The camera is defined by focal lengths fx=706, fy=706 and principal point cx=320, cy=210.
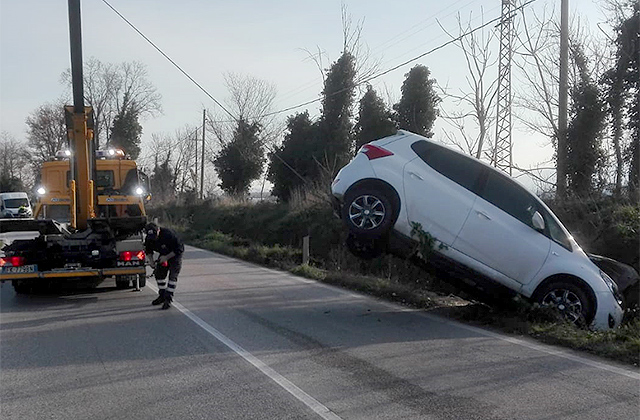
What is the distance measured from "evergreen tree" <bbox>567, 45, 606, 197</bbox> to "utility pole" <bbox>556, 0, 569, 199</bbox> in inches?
11.5

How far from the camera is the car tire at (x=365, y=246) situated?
11.0 meters

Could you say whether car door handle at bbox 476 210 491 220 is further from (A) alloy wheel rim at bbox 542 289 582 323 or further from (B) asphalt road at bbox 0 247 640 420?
(B) asphalt road at bbox 0 247 640 420

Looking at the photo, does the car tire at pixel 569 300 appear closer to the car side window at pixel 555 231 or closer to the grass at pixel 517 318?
the grass at pixel 517 318

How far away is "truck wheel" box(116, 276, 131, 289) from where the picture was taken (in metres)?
13.0

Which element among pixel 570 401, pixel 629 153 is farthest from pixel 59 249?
pixel 629 153

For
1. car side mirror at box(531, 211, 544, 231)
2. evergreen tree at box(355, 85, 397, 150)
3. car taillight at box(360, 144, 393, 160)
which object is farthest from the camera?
evergreen tree at box(355, 85, 397, 150)

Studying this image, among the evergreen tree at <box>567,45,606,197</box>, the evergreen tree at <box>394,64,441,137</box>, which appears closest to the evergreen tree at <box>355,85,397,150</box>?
the evergreen tree at <box>394,64,441,137</box>

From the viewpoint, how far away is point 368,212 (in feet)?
34.8

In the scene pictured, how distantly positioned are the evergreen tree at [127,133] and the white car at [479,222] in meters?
46.6

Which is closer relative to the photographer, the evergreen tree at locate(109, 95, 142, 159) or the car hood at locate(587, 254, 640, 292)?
the car hood at locate(587, 254, 640, 292)

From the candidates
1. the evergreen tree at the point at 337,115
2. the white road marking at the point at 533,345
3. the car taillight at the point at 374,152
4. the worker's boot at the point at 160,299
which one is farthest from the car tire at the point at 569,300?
the evergreen tree at the point at 337,115

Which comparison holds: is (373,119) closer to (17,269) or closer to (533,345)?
(17,269)

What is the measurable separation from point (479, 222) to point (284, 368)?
4115 mm

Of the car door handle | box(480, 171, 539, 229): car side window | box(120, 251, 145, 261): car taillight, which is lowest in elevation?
box(120, 251, 145, 261): car taillight
